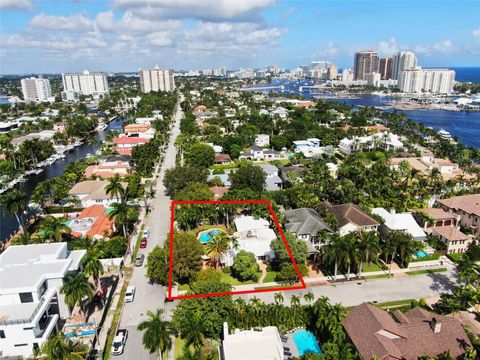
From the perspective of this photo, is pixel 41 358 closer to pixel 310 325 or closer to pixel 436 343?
pixel 310 325

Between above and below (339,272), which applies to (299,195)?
above

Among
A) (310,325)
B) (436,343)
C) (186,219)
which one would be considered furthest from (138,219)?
(436,343)

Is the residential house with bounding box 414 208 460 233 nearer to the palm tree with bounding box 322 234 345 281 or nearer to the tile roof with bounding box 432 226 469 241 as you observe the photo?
the tile roof with bounding box 432 226 469 241

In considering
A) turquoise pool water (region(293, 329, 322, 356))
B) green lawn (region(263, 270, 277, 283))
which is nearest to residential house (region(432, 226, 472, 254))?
green lawn (region(263, 270, 277, 283))

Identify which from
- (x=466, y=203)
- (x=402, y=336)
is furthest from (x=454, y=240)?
(x=402, y=336)

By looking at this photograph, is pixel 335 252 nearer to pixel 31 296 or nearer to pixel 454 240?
pixel 454 240

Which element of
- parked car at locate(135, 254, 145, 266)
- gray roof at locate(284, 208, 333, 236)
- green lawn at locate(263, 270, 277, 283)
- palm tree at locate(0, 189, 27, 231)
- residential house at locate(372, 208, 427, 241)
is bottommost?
green lawn at locate(263, 270, 277, 283)
